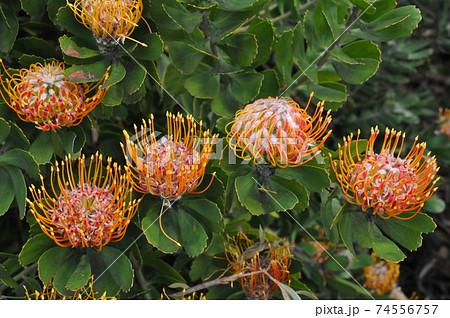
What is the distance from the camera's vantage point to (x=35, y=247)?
2.84 ft

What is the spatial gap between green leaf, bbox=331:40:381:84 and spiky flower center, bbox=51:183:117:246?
1.54 feet

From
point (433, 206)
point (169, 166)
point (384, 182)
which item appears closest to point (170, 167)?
point (169, 166)

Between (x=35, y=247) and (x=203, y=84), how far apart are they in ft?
1.30

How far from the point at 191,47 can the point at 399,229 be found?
0.47m

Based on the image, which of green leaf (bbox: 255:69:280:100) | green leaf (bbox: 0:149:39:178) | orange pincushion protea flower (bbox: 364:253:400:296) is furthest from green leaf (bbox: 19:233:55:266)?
orange pincushion protea flower (bbox: 364:253:400:296)

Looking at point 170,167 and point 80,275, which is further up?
point 170,167

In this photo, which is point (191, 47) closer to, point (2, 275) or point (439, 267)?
point (2, 275)

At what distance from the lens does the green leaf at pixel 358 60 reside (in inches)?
37.6

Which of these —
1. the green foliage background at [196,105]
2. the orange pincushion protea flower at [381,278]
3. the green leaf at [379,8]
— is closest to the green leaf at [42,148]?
the green foliage background at [196,105]

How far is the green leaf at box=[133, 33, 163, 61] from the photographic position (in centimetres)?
89

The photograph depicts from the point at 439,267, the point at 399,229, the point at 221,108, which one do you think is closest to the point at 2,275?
the point at 221,108

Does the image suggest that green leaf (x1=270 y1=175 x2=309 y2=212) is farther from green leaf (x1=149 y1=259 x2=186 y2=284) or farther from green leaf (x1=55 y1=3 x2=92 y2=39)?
green leaf (x1=55 y1=3 x2=92 y2=39)

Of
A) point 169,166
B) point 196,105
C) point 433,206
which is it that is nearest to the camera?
point 169,166

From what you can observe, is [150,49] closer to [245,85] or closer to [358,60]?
[245,85]
